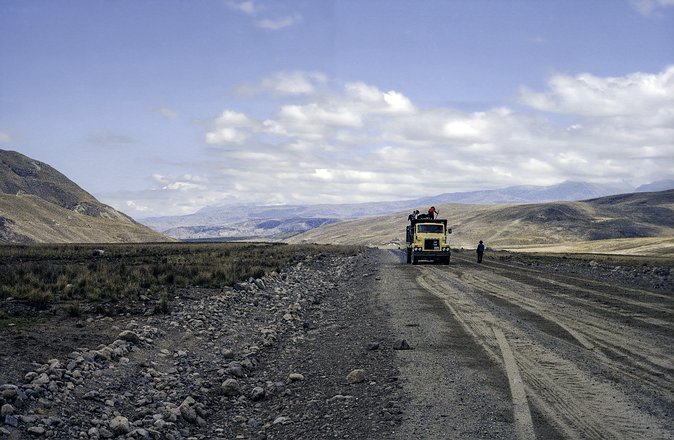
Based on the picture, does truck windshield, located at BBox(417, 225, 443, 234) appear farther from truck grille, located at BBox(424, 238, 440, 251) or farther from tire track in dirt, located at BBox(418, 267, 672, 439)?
tire track in dirt, located at BBox(418, 267, 672, 439)

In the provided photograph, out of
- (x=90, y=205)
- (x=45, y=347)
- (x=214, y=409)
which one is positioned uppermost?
(x=90, y=205)

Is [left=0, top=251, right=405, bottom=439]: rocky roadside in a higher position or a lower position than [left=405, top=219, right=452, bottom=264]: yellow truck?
lower

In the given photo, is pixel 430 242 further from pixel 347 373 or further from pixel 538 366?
pixel 347 373

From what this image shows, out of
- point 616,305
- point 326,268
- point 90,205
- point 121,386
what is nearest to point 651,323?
point 616,305

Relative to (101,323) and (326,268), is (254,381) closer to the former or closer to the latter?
(101,323)

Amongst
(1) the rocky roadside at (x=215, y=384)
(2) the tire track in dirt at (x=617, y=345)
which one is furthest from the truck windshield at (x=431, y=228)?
(1) the rocky roadside at (x=215, y=384)

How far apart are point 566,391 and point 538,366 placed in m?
1.54

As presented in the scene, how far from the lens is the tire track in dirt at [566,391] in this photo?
6891 mm

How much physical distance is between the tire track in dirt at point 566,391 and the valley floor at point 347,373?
39 mm

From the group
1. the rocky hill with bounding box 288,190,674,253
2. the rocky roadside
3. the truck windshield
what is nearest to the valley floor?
the rocky roadside

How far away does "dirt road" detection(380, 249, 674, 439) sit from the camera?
712 centimetres

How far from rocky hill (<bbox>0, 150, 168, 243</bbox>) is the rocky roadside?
9146cm

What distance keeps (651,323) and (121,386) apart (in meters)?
13.6

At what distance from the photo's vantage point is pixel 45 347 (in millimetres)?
10633
